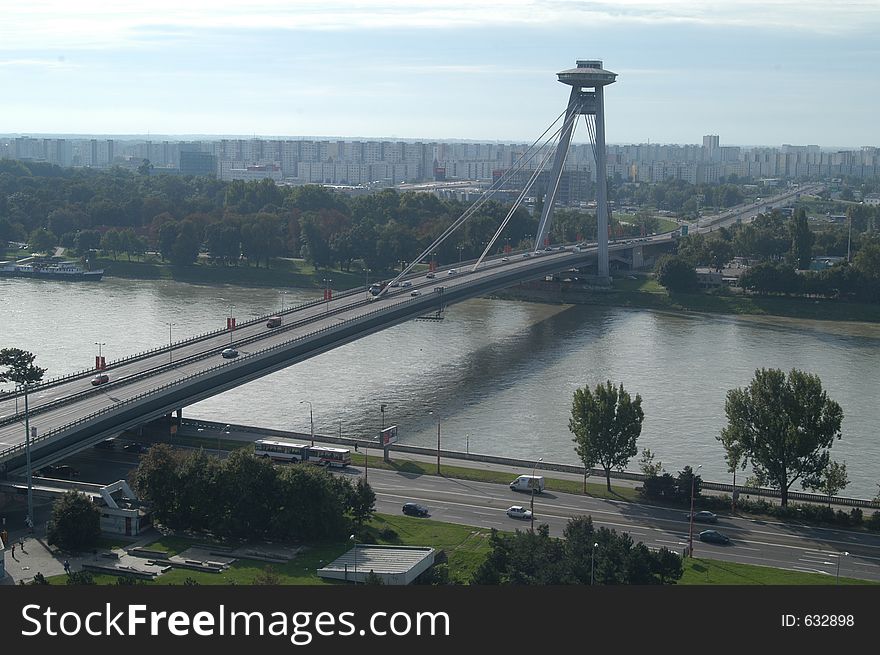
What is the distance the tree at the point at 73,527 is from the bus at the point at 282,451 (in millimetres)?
4032

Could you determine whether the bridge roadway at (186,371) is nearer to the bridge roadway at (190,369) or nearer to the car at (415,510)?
the bridge roadway at (190,369)

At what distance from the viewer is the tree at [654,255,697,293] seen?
119 ft

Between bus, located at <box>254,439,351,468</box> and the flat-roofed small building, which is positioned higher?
bus, located at <box>254,439,351,468</box>

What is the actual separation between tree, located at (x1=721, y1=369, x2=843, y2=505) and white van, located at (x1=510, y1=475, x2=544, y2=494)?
2.77 meters

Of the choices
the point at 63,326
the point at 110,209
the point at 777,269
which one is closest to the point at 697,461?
the point at 63,326

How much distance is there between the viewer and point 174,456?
14.3m

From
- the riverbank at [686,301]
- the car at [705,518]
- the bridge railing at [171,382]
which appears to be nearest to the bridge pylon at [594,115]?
the riverbank at [686,301]

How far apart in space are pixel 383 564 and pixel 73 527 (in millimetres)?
3637

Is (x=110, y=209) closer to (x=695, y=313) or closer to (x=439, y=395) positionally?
(x=695, y=313)

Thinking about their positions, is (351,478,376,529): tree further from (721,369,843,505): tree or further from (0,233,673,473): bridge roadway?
(721,369,843,505): tree

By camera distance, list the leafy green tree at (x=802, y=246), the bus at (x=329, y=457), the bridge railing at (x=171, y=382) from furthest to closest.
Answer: the leafy green tree at (x=802, y=246)
the bus at (x=329, y=457)
the bridge railing at (x=171, y=382)

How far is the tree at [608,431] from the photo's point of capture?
53.2 feet

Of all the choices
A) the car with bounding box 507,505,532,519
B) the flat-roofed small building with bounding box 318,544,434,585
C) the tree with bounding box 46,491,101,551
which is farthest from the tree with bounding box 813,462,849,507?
the tree with bounding box 46,491,101,551

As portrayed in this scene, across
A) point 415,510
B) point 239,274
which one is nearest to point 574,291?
point 239,274
